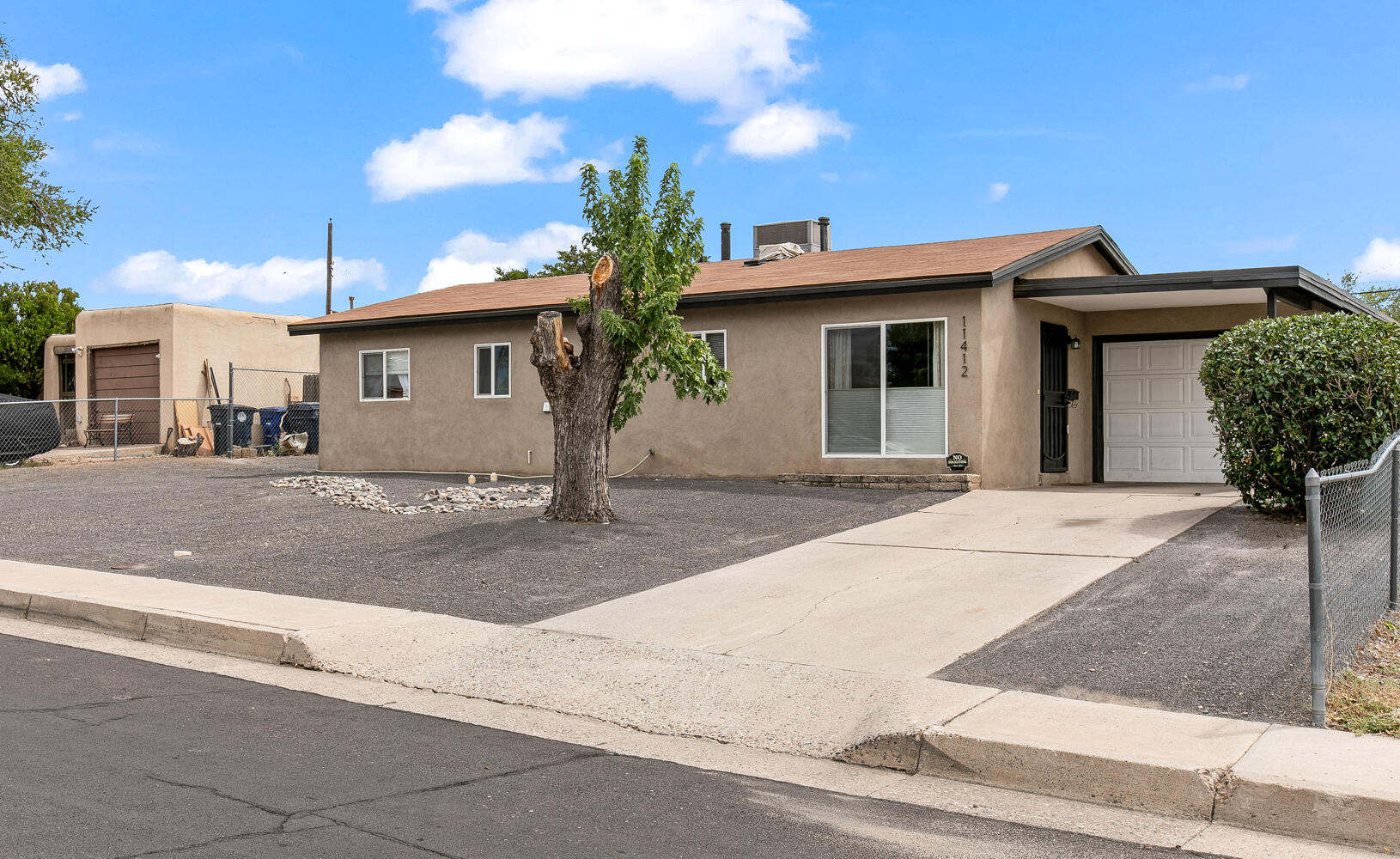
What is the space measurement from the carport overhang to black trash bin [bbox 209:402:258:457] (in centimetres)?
1994

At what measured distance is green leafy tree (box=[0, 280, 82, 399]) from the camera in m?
38.0

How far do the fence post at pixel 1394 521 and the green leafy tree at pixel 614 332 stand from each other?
6.41 meters

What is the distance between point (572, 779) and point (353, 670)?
9.00ft

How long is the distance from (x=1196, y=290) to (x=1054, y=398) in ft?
9.30

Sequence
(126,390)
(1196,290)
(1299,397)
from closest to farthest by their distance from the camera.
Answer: (1299,397) → (1196,290) → (126,390)

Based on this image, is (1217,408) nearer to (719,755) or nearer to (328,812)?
(719,755)

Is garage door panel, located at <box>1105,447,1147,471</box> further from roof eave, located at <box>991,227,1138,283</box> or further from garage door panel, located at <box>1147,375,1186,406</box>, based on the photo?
roof eave, located at <box>991,227,1138,283</box>

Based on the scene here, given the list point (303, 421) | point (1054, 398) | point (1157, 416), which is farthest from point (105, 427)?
point (1157, 416)

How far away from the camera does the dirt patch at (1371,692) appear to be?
18.4ft

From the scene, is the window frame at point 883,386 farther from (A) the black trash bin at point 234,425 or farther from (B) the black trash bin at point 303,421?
(A) the black trash bin at point 234,425

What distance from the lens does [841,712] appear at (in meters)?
6.21

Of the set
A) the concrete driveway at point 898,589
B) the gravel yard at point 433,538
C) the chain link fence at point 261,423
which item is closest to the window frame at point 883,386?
the gravel yard at point 433,538

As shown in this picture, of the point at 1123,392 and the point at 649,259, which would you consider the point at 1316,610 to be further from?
the point at 1123,392

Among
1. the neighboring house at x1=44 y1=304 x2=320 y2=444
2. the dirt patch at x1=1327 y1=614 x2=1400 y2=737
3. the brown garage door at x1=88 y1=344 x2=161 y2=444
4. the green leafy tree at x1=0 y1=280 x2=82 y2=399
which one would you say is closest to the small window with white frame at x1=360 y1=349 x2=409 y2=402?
the neighboring house at x1=44 y1=304 x2=320 y2=444
